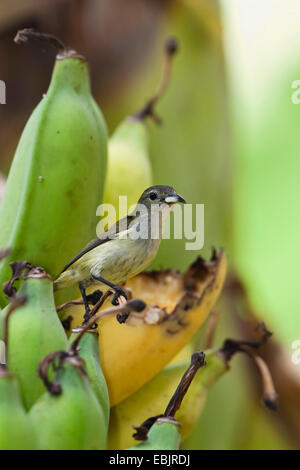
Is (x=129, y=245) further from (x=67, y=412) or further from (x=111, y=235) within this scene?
(x=67, y=412)

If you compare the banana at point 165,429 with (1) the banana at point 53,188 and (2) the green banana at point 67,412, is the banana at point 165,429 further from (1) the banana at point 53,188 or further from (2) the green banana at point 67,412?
(1) the banana at point 53,188

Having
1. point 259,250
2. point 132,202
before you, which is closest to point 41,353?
point 132,202

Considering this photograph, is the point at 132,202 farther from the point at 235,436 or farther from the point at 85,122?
the point at 235,436
